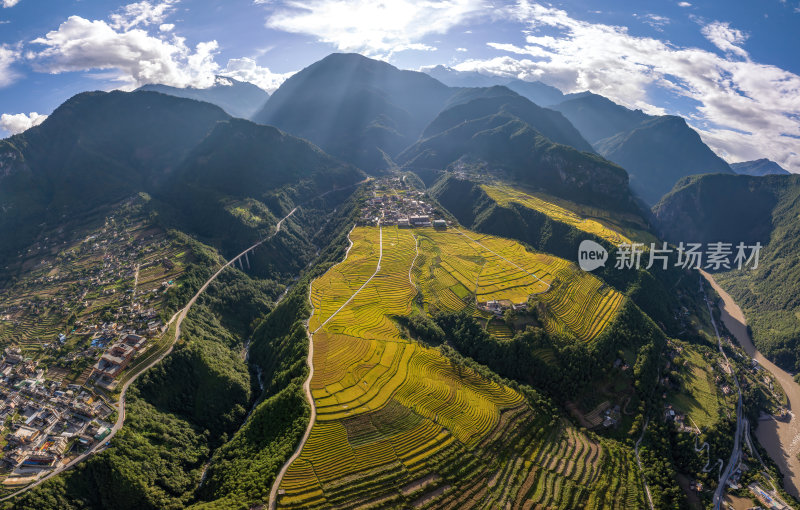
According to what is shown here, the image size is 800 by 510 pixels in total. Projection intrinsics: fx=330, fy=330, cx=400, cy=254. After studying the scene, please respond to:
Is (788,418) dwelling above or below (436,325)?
below

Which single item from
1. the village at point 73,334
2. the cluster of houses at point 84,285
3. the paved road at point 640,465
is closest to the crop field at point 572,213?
the paved road at point 640,465

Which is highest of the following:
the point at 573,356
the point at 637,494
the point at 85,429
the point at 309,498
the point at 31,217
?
the point at 31,217

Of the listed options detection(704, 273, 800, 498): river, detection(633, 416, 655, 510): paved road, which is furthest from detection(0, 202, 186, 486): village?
detection(704, 273, 800, 498): river

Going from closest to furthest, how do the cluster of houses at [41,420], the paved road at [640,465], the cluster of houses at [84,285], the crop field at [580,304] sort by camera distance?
1. the cluster of houses at [41,420]
2. the paved road at [640,465]
3. the crop field at [580,304]
4. the cluster of houses at [84,285]

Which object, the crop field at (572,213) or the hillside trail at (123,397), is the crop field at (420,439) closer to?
the hillside trail at (123,397)

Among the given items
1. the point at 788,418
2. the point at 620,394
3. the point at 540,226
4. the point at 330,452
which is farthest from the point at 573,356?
the point at 540,226

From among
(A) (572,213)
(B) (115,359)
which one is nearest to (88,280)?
(B) (115,359)

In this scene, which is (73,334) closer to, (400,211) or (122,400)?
(122,400)

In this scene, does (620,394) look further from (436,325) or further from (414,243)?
(414,243)
